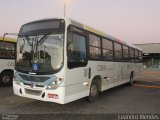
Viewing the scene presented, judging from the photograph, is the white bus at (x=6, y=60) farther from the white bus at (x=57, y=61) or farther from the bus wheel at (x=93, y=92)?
the bus wheel at (x=93, y=92)

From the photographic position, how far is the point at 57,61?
21.3ft

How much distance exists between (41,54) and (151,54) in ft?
159

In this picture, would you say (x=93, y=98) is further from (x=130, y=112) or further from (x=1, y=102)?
(x=1, y=102)

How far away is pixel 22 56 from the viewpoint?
722cm

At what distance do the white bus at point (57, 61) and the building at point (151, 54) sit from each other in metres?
44.0

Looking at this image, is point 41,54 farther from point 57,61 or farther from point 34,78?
point 34,78

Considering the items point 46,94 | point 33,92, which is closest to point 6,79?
point 33,92

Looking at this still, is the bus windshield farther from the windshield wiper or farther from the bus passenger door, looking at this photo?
the bus passenger door

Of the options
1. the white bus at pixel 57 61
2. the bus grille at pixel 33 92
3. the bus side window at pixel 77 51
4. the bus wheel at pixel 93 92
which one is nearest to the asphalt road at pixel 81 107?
the bus wheel at pixel 93 92

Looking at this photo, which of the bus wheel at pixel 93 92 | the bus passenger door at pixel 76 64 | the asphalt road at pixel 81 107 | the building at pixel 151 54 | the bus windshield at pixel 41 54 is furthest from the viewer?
the building at pixel 151 54

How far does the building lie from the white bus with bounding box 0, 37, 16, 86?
42505mm

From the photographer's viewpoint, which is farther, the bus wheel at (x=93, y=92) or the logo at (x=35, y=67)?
the bus wheel at (x=93, y=92)

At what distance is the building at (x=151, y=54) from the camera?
162ft

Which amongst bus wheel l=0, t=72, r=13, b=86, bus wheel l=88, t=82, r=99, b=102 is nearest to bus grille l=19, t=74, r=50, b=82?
bus wheel l=88, t=82, r=99, b=102
